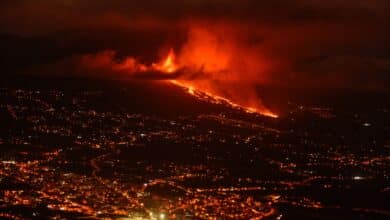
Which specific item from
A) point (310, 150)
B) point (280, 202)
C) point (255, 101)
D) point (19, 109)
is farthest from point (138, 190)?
point (255, 101)

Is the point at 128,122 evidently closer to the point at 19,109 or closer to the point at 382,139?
the point at 19,109

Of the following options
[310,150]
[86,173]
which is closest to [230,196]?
[86,173]

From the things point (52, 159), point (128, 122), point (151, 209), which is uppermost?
point (128, 122)

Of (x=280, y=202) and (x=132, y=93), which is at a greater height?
(x=132, y=93)

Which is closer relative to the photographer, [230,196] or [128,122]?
[230,196]

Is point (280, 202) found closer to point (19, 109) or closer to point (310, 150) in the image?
point (310, 150)

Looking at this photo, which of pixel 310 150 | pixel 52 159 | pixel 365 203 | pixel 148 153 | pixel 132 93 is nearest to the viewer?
pixel 365 203

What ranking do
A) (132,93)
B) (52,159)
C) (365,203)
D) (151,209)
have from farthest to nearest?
(132,93), (52,159), (365,203), (151,209)
